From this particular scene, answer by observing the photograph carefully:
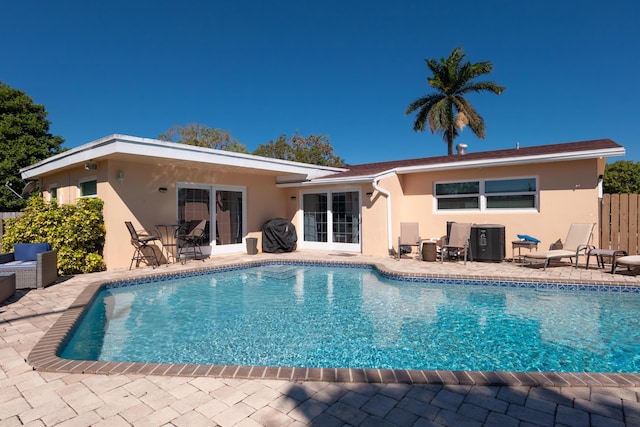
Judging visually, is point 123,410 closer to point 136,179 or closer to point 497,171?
point 136,179

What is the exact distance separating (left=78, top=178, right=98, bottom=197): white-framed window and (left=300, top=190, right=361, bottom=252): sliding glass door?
22.7 ft

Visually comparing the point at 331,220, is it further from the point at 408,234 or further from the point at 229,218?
the point at 229,218

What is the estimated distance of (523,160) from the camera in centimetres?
991

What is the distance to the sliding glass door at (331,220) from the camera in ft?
40.2

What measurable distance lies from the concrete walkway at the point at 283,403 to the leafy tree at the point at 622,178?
1613 inches

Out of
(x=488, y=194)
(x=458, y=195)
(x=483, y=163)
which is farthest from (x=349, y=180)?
(x=488, y=194)

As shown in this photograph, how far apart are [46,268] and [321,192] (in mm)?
8465

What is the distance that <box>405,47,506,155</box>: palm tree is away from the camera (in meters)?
22.1

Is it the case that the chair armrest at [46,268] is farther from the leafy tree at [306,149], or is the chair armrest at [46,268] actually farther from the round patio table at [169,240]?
the leafy tree at [306,149]

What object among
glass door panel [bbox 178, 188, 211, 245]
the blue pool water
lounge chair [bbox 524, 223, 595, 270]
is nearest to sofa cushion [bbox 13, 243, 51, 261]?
the blue pool water

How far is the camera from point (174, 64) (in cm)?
1864

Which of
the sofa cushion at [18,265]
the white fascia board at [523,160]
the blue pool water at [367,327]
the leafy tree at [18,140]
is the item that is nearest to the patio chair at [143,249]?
the blue pool water at [367,327]

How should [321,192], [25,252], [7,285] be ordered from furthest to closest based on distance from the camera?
[321,192] → [25,252] → [7,285]

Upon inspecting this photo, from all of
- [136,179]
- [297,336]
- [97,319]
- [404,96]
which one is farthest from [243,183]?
[404,96]
